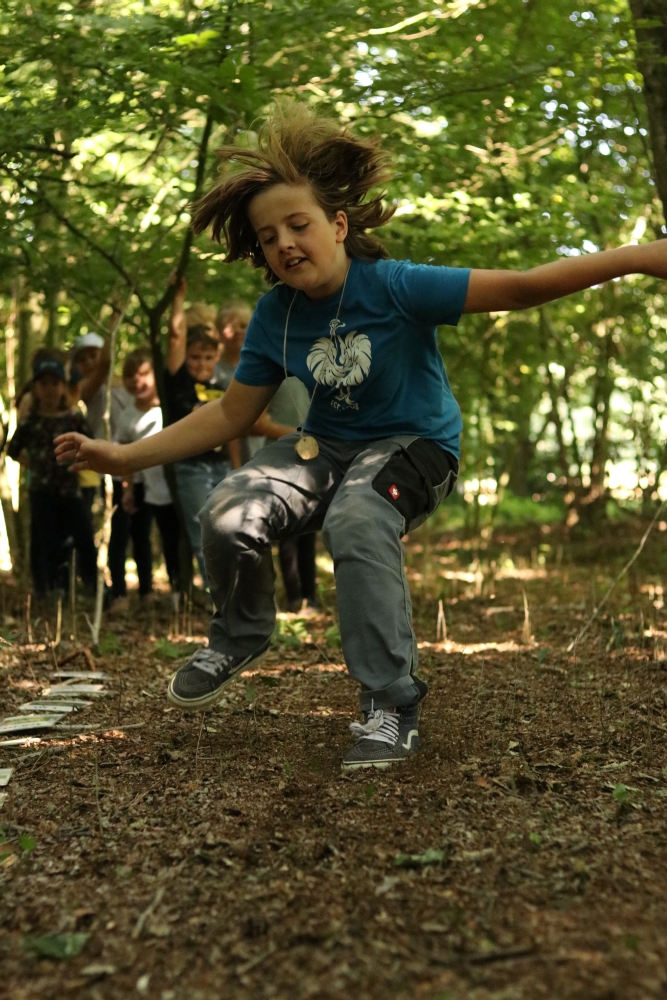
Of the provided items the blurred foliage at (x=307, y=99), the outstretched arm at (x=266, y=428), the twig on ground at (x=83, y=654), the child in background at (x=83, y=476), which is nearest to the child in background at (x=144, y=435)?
the child in background at (x=83, y=476)

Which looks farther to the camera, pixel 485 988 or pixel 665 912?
pixel 665 912

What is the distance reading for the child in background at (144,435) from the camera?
6.68 m

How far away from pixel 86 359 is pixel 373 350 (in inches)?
193

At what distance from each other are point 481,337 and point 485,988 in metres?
8.46

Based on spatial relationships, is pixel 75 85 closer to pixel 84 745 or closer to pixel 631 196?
pixel 84 745

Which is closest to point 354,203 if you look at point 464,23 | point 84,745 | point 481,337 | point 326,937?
point 84,745

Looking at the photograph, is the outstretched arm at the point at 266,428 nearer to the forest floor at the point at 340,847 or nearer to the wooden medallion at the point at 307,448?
the forest floor at the point at 340,847

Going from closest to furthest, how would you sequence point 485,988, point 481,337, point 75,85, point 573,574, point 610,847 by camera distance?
point 485,988 → point 610,847 → point 75,85 → point 573,574 → point 481,337

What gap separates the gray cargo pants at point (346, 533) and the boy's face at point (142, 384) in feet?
12.3

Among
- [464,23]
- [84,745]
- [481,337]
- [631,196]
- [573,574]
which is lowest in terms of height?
[573,574]

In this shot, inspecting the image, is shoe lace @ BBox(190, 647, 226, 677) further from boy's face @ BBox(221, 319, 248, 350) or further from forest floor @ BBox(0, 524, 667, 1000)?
boy's face @ BBox(221, 319, 248, 350)

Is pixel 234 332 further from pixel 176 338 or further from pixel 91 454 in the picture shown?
pixel 91 454

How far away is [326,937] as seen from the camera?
1873mm

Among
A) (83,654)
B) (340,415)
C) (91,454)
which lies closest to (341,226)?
(340,415)
